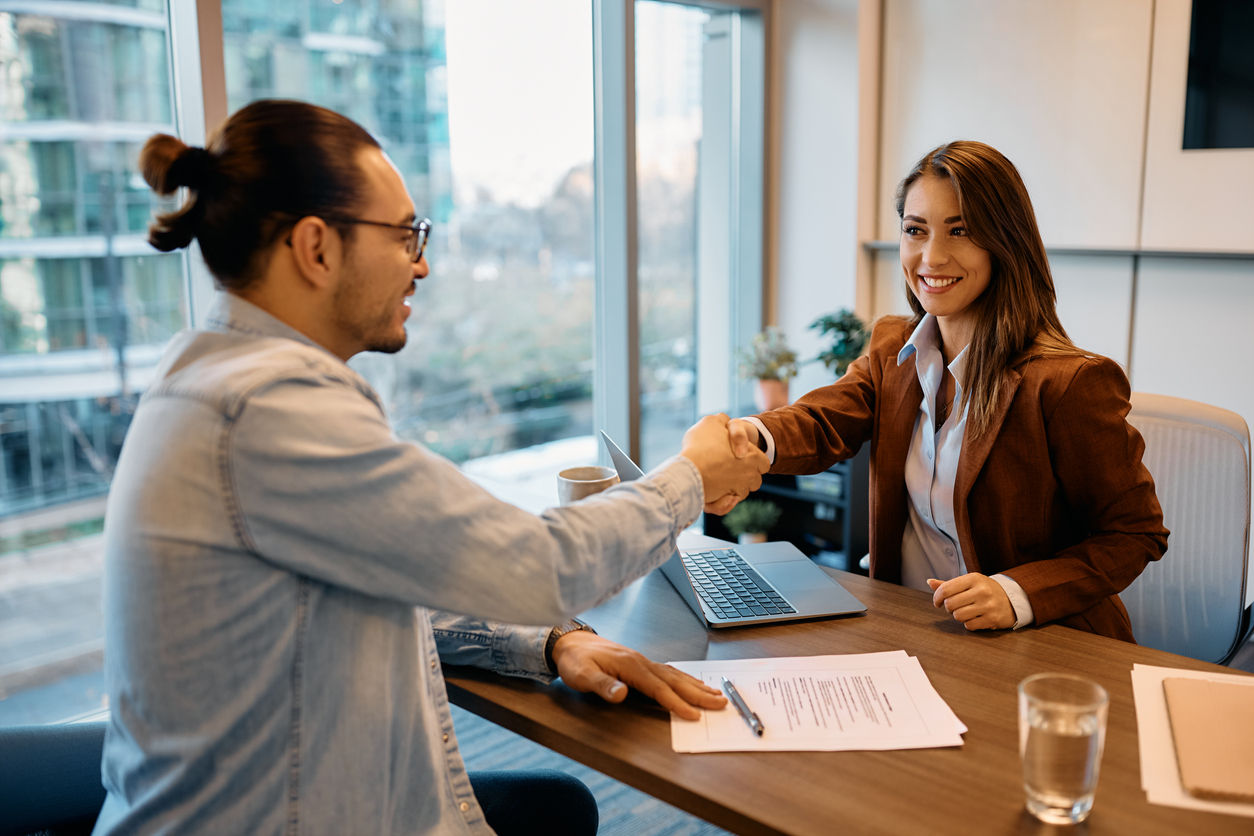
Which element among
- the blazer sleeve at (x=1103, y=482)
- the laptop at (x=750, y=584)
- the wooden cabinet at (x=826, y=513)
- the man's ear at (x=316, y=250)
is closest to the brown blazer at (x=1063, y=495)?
the blazer sleeve at (x=1103, y=482)

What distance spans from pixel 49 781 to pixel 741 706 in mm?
877

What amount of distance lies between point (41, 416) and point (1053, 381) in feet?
7.06

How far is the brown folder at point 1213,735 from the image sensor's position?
961mm

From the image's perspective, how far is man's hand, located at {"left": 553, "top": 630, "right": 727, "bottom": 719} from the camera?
1.15 meters

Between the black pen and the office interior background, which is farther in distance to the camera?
the office interior background

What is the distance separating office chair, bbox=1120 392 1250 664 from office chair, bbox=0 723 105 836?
5.47ft

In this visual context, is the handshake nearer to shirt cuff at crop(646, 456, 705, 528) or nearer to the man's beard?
shirt cuff at crop(646, 456, 705, 528)

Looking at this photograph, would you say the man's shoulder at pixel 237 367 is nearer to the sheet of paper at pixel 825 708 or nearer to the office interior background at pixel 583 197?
the sheet of paper at pixel 825 708

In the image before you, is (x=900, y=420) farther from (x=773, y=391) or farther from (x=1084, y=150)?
(x=1084, y=150)

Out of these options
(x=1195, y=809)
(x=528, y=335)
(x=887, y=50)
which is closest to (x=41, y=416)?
(x=528, y=335)

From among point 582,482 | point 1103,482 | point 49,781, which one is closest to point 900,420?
point 1103,482

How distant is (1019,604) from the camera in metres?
1.36

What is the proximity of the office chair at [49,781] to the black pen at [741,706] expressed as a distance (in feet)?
2.66

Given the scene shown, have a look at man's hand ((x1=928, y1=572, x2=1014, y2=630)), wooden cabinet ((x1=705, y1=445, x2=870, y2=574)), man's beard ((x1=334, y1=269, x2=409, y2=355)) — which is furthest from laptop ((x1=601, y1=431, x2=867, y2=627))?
wooden cabinet ((x1=705, y1=445, x2=870, y2=574))
